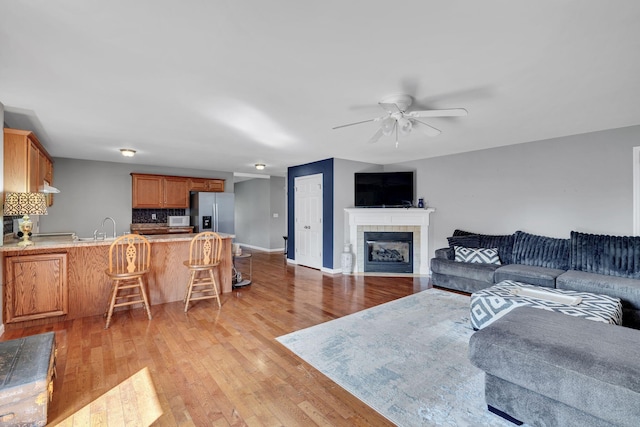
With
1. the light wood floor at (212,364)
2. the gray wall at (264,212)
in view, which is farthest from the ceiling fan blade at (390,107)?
the gray wall at (264,212)

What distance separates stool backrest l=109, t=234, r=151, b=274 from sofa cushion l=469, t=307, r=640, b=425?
Answer: 3515mm

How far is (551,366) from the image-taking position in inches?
60.2

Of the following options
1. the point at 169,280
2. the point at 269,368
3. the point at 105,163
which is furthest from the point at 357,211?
the point at 105,163

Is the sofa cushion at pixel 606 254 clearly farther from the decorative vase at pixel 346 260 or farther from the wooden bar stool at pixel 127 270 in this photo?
the wooden bar stool at pixel 127 270

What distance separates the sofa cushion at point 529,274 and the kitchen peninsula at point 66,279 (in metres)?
4.36

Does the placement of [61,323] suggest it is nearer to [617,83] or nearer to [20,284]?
[20,284]

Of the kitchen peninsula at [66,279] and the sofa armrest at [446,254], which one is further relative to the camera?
the sofa armrest at [446,254]

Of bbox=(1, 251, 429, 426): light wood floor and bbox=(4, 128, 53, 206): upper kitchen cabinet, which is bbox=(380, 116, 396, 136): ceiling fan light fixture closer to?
bbox=(1, 251, 429, 426): light wood floor

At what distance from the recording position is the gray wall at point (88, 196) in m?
5.82

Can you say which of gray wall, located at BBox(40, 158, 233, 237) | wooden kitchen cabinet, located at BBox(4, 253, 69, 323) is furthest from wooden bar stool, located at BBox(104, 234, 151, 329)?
gray wall, located at BBox(40, 158, 233, 237)

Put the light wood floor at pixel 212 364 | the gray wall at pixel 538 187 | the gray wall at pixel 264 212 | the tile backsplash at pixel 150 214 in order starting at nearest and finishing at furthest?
the light wood floor at pixel 212 364 → the gray wall at pixel 538 187 → the tile backsplash at pixel 150 214 → the gray wall at pixel 264 212

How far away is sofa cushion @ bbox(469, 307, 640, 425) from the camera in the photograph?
136 centimetres

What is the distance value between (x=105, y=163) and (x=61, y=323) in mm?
4117

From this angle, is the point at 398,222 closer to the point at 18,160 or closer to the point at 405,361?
the point at 405,361
